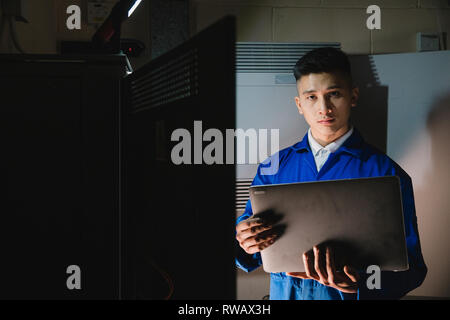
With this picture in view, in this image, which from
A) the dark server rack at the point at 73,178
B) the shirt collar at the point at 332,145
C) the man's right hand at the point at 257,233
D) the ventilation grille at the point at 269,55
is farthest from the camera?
the ventilation grille at the point at 269,55

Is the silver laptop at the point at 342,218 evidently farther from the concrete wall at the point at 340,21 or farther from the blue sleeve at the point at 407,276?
the concrete wall at the point at 340,21

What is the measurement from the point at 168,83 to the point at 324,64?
157 cm

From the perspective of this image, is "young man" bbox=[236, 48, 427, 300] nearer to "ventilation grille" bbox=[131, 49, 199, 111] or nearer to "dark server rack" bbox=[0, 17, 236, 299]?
"dark server rack" bbox=[0, 17, 236, 299]

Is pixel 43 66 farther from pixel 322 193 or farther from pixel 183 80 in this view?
pixel 322 193

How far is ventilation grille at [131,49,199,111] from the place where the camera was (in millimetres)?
441

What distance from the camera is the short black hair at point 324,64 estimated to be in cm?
188

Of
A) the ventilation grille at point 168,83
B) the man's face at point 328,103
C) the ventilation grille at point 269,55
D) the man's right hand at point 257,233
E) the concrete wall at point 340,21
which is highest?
the concrete wall at point 340,21

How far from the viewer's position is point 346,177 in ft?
5.54

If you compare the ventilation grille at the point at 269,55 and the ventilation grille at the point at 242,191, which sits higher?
the ventilation grille at the point at 269,55

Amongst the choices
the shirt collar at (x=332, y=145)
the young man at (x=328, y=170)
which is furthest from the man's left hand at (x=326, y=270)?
the shirt collar at (x=332, y=145)

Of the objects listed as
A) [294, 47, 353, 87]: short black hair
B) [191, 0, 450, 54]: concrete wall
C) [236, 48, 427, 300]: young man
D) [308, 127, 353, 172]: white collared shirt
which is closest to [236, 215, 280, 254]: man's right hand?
[236, 48, 427, 300]: young man

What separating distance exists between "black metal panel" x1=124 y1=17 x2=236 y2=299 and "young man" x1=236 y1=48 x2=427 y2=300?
542mm

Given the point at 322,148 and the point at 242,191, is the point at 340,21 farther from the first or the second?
the point at 242,191

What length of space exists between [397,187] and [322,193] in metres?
0.28
